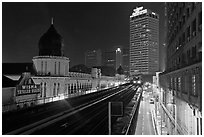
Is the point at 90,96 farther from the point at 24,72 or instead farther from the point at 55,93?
the point at 24,72

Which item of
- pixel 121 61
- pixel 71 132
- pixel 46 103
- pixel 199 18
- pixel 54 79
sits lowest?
pixel 71 132

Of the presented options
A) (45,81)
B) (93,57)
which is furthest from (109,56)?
(45,81)

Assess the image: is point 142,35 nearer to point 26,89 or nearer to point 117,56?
point 117,56

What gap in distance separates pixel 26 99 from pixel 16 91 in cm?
66

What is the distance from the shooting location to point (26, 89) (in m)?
8.90

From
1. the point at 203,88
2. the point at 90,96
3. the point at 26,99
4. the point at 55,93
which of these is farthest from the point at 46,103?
the point at 203,88

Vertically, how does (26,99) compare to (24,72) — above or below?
below

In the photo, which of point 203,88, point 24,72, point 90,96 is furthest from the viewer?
point 90,96

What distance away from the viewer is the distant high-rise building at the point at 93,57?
9109mm

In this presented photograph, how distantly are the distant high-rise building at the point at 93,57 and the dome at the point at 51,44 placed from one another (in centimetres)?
156

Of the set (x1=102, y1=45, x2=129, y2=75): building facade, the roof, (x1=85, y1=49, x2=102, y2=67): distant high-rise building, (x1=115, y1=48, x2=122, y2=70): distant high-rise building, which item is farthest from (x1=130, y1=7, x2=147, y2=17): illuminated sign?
the roof

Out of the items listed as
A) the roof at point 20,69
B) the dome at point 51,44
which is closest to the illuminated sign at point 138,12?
the dome at point 51,44

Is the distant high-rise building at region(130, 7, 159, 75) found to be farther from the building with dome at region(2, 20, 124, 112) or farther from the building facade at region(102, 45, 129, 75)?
the building with dome at region(2, 20, 124, 112)

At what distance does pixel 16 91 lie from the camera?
27.3 ft
